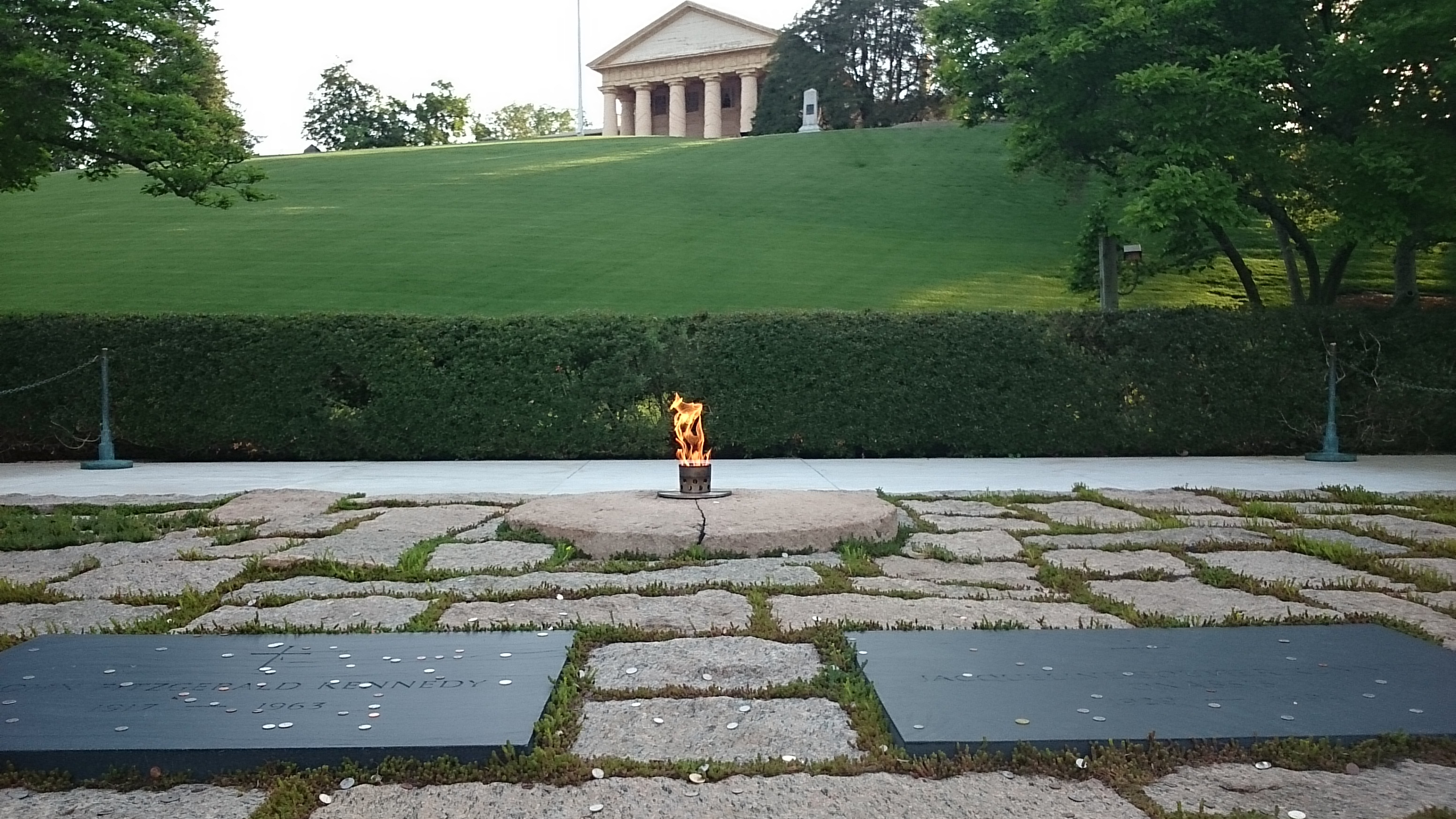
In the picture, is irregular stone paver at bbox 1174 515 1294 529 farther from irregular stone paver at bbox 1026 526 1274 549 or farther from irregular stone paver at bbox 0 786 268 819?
irregular stone paver at bbox 0 786 268 819

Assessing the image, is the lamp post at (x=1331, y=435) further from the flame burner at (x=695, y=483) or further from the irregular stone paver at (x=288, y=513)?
the irregular stone paver at (x=288, y=513)

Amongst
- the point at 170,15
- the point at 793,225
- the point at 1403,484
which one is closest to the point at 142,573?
the point at 1403,484

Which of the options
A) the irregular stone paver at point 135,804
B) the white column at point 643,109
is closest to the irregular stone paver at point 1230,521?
the irregular stone paver at point 135,804

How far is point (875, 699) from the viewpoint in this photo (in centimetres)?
327

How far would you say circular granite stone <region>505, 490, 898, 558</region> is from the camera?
19.4 ft

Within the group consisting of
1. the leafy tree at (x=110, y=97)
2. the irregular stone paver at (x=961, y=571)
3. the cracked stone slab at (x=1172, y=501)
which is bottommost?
the cracked stone slab at (x=1172, y=501)

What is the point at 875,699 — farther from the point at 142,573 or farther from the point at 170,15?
the point at 170,15

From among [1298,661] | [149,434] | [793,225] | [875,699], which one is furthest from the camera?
[793,225]

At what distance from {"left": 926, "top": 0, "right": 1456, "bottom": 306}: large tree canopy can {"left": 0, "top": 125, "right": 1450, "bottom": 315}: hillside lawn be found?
21.9ft

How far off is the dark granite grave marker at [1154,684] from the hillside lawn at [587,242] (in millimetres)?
17564

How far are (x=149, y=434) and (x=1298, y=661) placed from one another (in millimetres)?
12784

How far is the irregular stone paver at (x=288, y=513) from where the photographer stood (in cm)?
696

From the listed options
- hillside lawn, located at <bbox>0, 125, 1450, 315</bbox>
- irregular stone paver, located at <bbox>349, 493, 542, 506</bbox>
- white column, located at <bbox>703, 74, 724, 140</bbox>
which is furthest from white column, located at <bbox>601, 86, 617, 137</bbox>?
irregular stone paver, located at <bbox>349, 493, 542, 506</bbox>

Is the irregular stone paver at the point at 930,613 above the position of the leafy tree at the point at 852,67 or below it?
below
